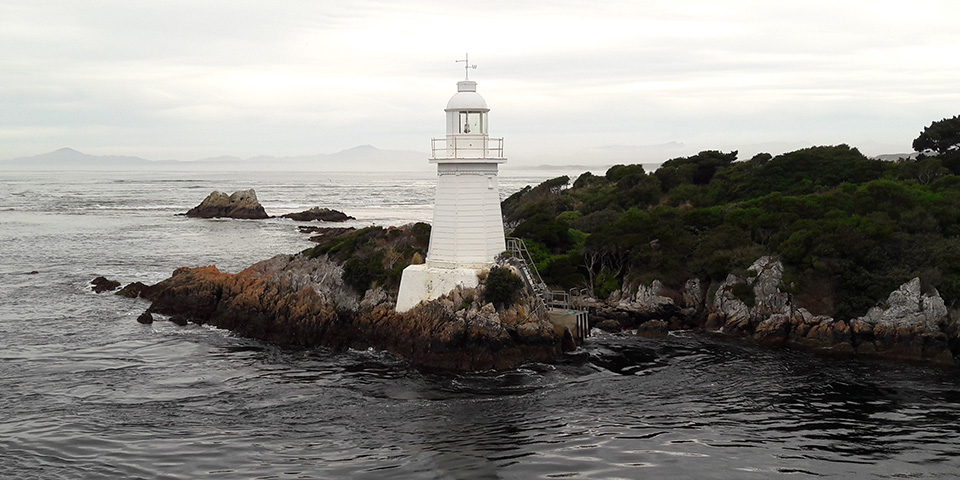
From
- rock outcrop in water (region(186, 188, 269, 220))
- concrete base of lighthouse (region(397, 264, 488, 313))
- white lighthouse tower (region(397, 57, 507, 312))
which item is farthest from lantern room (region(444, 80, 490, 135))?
rock outcrop in water (region(186, 188, 269, 220))

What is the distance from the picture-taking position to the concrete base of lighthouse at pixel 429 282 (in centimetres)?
2550

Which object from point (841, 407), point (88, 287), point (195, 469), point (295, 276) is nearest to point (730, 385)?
point (841, 407)

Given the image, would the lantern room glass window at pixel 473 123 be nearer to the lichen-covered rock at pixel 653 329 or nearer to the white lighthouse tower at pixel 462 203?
the white lighthouse tower at pixel 462 203

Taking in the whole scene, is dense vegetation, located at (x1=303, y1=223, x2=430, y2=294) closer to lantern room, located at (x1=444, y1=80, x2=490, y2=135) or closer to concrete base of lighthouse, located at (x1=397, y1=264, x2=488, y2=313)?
concrete base of lighthouse, located at (x1=397, y1=264, x2=488, y2=313)

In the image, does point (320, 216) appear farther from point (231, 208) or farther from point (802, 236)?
point (802, 236)

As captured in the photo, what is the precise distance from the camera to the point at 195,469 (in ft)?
54.5

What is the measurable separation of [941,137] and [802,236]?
29.0 meters

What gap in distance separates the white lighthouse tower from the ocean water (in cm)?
283

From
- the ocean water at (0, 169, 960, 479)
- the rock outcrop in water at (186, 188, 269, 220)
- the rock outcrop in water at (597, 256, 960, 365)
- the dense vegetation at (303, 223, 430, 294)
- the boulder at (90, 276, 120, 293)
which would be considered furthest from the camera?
the rock outcrop in water at (186, 188, 269, 220)

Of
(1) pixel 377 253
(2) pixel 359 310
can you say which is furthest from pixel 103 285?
(2) pixel 359 310

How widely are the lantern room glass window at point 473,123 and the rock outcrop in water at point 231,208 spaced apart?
5975 cm

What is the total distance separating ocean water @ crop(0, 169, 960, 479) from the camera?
1677 centimetres

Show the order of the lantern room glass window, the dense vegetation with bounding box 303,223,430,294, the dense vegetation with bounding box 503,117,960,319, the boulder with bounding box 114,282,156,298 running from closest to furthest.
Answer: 1. the lantern room glass window
2. the dense vegetation with bounding box 503,117,960,319
3. the dense vegetation with bounding box 303,223,430,294
4. the boulder with bounding box 114,282,156,298

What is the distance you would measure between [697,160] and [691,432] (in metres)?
41.4
